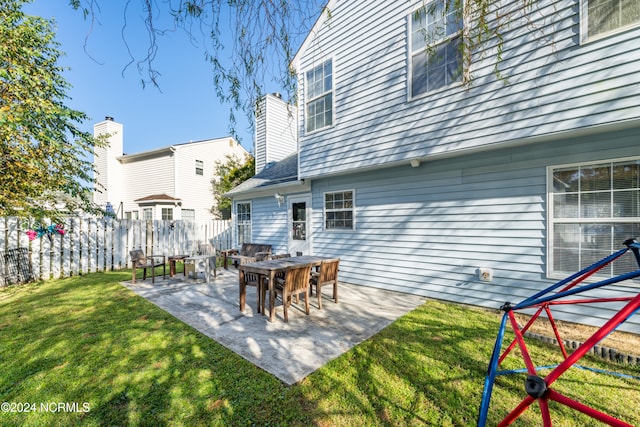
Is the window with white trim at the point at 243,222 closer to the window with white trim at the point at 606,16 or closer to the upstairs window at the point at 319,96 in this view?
the upstairs window at the point at 319,96

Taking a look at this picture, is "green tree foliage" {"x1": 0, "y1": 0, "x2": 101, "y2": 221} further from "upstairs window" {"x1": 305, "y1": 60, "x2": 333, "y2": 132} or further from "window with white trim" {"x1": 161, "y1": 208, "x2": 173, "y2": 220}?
"window with white trim" {"x1": 161, "y1": 208, "x2": 173, "y2": 220}

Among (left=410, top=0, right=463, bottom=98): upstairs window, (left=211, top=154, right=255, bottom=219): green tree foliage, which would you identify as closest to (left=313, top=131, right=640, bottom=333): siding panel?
(left=410, top=0, right=463, bottom=98): upstairs window

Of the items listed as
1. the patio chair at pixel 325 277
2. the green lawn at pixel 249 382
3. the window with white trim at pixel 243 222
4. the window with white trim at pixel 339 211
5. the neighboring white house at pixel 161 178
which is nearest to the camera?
the green lawn at pixel 249 382

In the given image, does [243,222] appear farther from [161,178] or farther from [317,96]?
[161,178]

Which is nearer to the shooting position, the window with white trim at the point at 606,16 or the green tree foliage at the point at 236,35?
the green tree foliage at the point at 236,35

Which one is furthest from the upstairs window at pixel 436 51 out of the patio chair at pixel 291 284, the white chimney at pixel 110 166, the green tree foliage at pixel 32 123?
the white chimney at pixel 110 166

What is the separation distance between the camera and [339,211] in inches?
277

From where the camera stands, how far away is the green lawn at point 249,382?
2.22 metres

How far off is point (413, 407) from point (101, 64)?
3.90m

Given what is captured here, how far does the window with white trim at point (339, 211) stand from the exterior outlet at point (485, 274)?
9.51 feet

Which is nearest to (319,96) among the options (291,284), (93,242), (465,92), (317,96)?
(317,96)

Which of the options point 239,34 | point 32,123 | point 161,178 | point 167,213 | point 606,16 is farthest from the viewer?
point 161,178

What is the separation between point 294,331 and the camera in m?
3.81

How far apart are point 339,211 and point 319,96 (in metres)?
3.05
